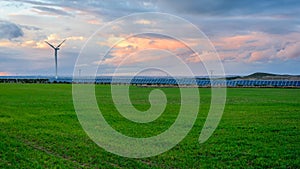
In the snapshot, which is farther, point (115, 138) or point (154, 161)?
point (115, 138)

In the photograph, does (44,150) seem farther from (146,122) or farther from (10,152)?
(146,122)

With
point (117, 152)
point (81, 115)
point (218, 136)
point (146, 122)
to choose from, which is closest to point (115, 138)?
point (117, 152)

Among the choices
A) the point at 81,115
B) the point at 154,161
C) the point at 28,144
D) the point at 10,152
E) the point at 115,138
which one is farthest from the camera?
the point at 81,115

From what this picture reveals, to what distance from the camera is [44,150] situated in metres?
12.4

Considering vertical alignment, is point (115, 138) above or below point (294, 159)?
below

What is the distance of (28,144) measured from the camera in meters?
13.4

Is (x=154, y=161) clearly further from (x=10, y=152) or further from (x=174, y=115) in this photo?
(x=174, y=115)

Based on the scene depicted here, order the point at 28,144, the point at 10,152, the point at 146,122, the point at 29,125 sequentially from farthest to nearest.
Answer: the point at 146,122
the point at 29,125
the point at 28,144
the point at 10,152

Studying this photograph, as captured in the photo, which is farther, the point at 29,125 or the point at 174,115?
the point at 174,115

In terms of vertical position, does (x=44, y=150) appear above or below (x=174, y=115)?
above

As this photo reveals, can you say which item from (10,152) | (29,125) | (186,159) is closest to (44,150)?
(10,152)

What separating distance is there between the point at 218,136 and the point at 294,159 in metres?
4.30

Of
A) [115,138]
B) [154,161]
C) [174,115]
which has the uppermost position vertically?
[154,161]

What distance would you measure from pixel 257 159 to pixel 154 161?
2933 millimetres
